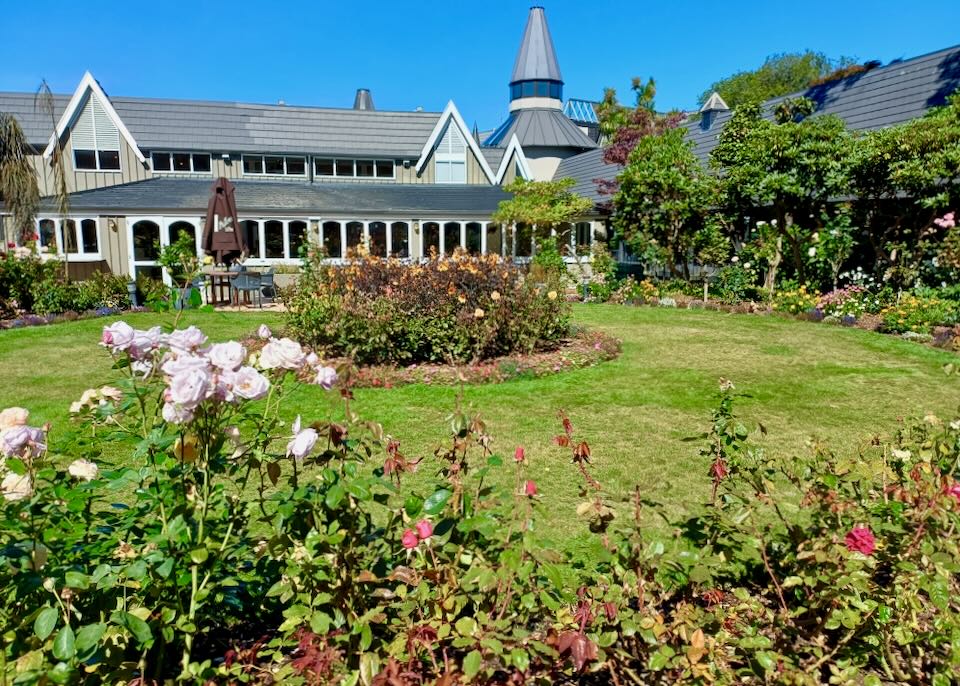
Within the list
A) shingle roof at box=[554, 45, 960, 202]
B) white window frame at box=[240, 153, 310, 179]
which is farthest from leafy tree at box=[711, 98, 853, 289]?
white window frame at box=[240, 153, 310, 179]

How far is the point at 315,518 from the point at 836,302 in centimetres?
1476

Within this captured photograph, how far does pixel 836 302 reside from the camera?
1450 centimetres

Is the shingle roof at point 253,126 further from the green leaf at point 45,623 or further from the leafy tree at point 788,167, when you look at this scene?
the green leaf at point 45,623

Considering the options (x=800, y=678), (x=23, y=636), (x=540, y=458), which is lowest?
(x=540, y=458)

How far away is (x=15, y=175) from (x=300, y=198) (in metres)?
8.56

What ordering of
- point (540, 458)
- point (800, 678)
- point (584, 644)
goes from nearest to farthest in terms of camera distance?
point (584, 644)
point (800, 678)
point (540, 458)

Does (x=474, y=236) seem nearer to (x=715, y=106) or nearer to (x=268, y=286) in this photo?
(x=268, y=286)

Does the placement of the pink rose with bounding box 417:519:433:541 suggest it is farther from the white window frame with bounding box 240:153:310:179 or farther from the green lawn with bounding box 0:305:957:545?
the white window frame with bounding box 240:153:310:179

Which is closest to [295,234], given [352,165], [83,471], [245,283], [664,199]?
[352,165]

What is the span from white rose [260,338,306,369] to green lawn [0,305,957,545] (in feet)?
8.53

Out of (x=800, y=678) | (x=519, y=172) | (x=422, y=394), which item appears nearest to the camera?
(x=800, y=678)

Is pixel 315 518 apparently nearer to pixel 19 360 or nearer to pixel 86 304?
pixel 19 360

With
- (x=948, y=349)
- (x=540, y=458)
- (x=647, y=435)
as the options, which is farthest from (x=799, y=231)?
(x=540, y=458)

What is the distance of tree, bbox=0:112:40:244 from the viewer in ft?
63.4
